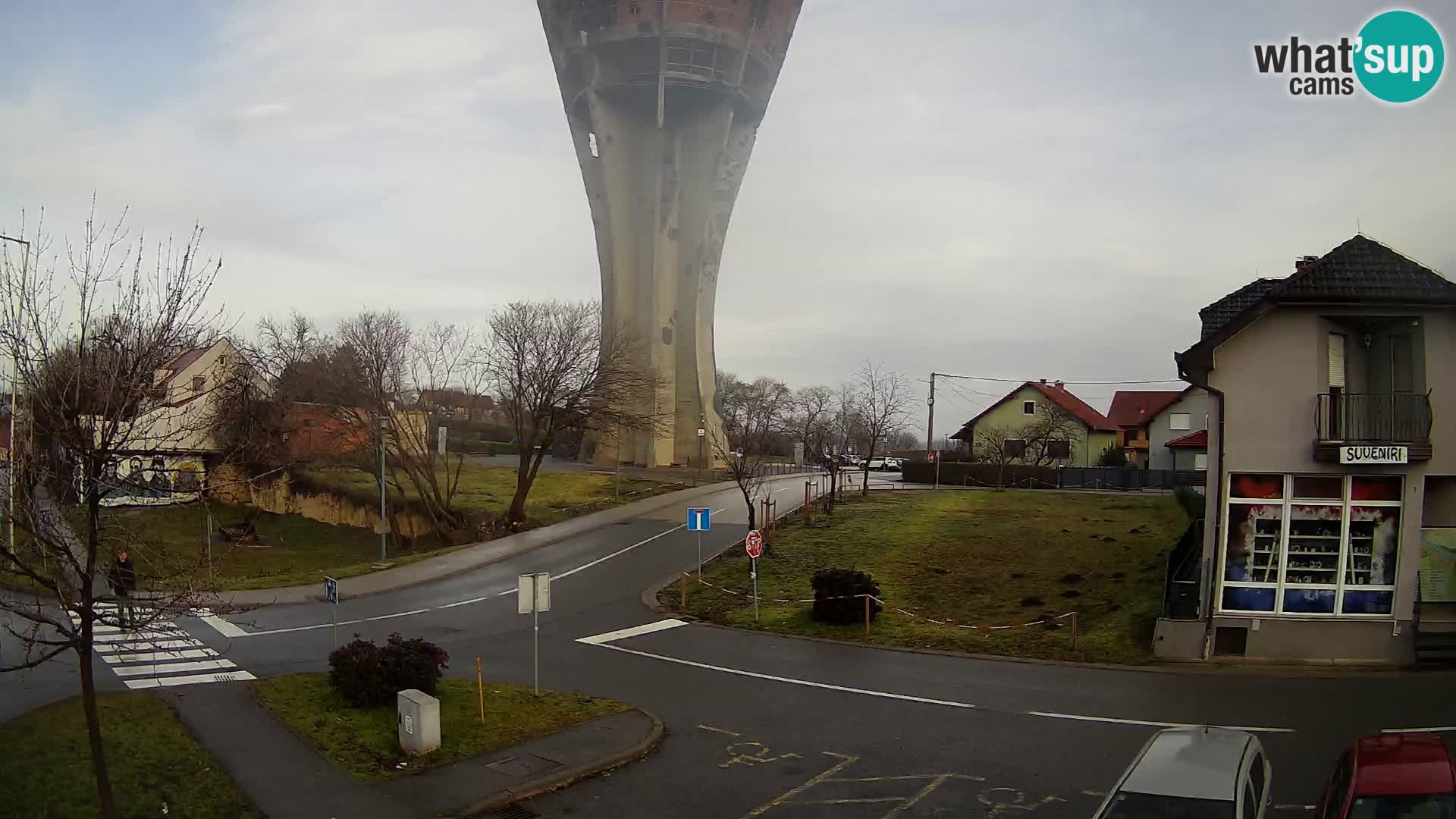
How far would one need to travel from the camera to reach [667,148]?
69.4m

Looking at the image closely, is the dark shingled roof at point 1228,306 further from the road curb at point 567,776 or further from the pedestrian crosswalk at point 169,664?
the pedestrian crosswalk at point 169,664

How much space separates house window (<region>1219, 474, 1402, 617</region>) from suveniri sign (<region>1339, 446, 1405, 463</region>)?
23.7 inches

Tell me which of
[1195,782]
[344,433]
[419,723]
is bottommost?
[419,723]

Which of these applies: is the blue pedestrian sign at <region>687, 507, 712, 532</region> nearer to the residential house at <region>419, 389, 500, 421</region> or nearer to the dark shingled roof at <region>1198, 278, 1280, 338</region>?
the dark shingled roof at <region>1198, 278, 1280, 338</region>

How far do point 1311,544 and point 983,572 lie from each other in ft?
35.2

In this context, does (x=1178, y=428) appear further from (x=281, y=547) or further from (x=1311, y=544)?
(x=281, y=547)

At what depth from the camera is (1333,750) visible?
12.3m

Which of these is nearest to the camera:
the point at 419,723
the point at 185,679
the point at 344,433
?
the point at 419,723

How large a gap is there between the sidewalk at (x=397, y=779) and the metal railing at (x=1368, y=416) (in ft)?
42.6

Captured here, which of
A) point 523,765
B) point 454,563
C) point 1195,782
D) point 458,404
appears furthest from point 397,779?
point 458,404

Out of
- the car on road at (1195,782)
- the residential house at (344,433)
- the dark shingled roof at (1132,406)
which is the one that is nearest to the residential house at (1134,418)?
the dark shingled roof at (1132,406)

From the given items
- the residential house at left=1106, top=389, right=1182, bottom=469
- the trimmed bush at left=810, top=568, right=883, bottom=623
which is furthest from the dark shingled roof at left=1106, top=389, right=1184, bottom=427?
the trimmed bush at left=810, top=568, right=883, bottom=623

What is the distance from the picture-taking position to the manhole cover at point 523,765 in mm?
12172

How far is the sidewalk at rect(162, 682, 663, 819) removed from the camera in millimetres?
11078
